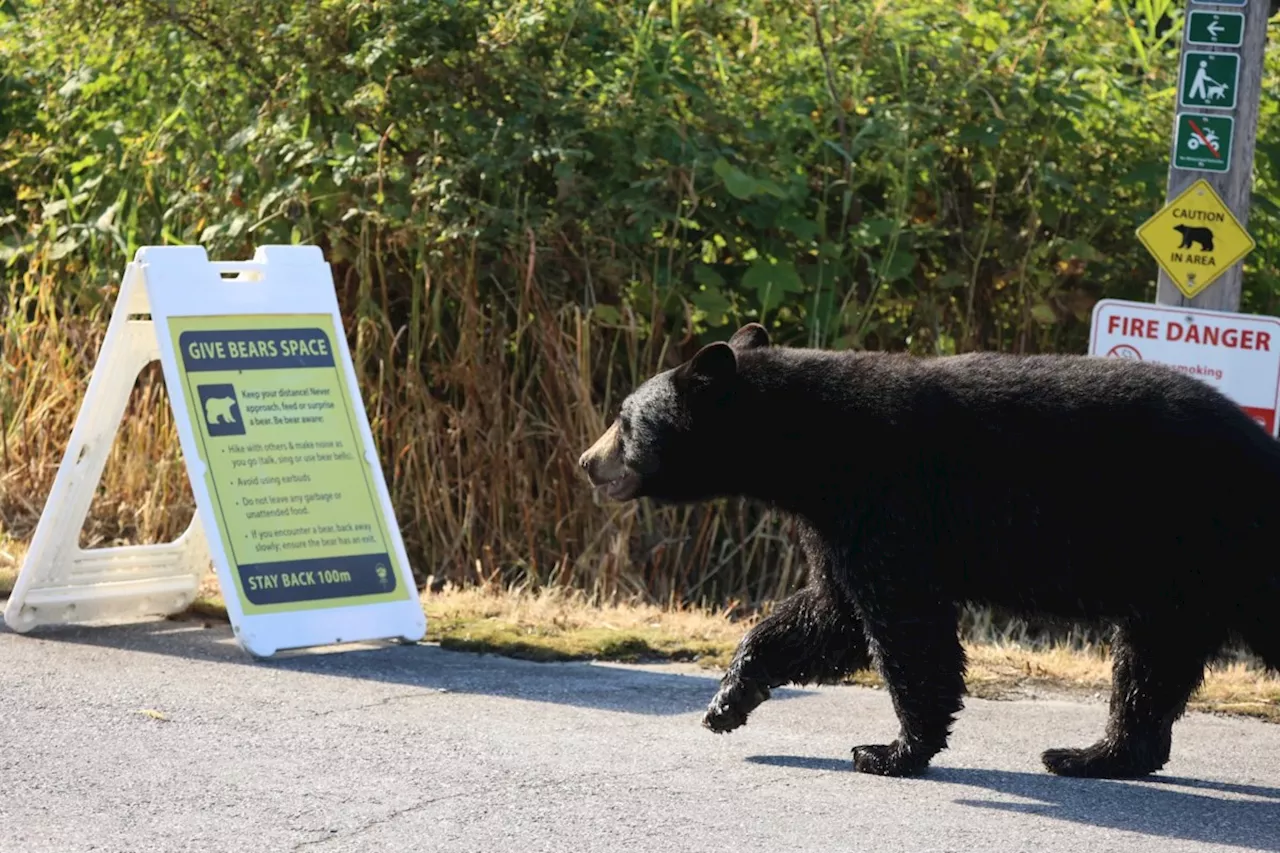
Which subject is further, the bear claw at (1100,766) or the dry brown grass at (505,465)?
the dry brown grass at (505,465)

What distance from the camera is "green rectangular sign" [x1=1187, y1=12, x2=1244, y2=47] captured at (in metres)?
7.39

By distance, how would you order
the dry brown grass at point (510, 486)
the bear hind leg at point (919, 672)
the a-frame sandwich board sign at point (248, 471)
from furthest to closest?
the dry brown grass at point (510, 486) < the a-frame sandwich board sign at point (248, 471) < the bear hind leg at point (919, 672)

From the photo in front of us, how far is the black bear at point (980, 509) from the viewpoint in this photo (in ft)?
16.0

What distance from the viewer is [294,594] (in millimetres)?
6582

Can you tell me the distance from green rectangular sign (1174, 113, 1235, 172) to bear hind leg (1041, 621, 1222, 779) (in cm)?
291

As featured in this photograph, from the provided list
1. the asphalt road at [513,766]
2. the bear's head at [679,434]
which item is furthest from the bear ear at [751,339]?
the asphalt road at [513,766]

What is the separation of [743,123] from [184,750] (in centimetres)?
489

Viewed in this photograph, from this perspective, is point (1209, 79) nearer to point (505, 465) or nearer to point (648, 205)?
point (648, 205)

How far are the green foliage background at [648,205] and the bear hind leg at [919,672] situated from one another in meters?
3.58

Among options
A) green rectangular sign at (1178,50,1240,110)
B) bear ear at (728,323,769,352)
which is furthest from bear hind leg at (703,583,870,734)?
green rectangular sign at (1178,50,1240,110)

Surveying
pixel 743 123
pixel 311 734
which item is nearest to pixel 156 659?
pixel 311 734

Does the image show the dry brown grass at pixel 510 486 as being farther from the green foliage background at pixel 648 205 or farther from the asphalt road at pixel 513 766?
the asphalt road at pixel 513 766

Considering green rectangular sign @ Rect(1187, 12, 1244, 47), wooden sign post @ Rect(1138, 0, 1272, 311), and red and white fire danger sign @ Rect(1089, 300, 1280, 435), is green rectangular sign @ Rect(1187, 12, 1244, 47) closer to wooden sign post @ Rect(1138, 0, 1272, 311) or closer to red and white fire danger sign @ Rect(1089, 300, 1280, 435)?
wooden sign post @ Rect(1138, 0, 1272, 311)

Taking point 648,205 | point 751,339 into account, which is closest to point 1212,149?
point 648,205
